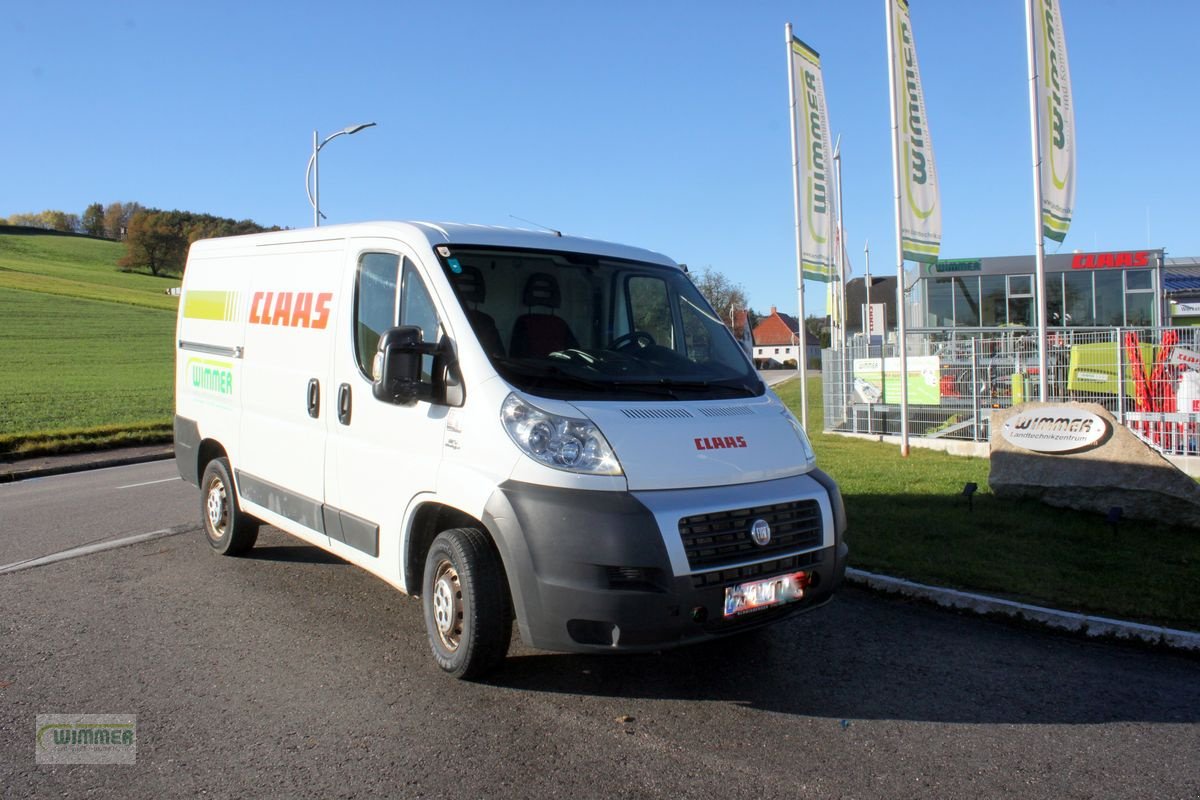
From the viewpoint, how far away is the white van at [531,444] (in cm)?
420

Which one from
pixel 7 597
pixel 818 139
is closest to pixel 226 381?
pixel 7 597

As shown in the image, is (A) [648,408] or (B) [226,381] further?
(B) [226,381]

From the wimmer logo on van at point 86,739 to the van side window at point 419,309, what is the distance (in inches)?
82.2

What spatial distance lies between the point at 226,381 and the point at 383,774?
4250 mm

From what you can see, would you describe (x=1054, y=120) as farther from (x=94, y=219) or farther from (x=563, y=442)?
(x=94, y=219)

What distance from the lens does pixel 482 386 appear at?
4.59 m

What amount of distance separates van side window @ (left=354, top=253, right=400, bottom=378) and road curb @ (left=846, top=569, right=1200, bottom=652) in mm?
3586

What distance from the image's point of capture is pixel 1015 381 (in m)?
14.1

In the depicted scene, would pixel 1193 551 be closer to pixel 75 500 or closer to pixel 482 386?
pixel 482 386

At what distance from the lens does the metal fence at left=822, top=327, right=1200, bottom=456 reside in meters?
11.9

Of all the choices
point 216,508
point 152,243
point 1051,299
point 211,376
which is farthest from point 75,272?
point 216,508

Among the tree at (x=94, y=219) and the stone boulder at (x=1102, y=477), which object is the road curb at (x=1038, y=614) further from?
the tree at (x=94, y=219)

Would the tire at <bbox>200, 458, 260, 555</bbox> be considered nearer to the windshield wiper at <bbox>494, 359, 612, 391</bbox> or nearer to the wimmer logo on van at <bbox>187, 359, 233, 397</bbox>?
the wimmer logo on van at <bbox>187, 359, 233, 397</bbox>

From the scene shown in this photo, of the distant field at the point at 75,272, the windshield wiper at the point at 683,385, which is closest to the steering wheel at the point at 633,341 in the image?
the windshield wiper at the point at 683,385
